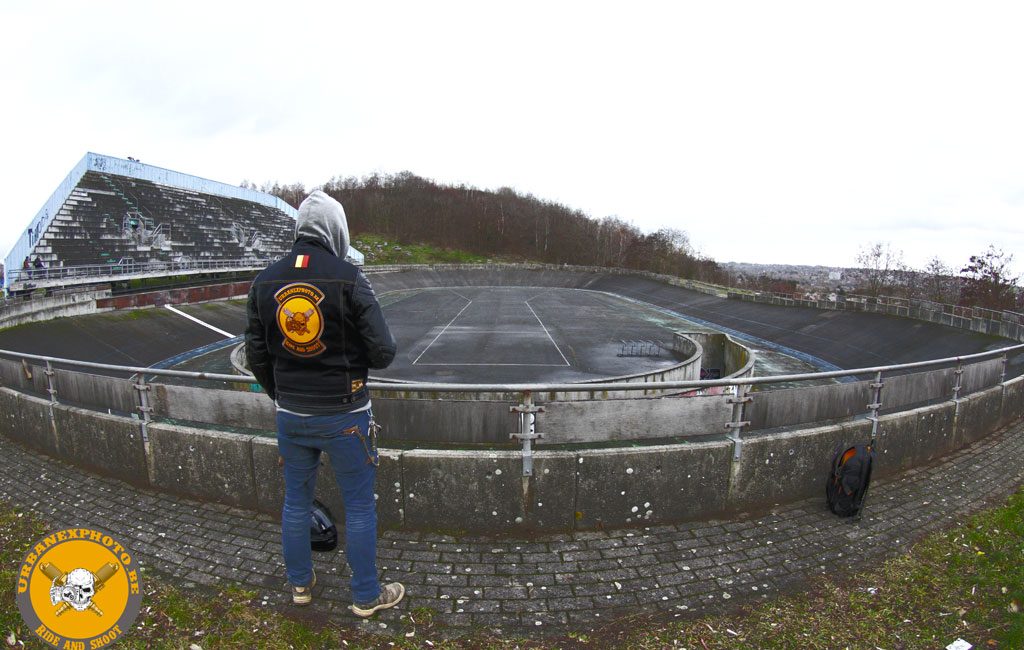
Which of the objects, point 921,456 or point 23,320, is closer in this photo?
point 921,456

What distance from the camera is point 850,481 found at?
4.32m

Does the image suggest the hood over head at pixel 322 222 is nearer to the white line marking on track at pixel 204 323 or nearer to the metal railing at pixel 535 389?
the metal railing at pixel 535 389

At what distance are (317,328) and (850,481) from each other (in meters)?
4.57

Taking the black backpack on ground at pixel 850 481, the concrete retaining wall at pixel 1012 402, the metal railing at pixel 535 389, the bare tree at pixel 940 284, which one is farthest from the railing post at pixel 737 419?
the bare tree at pixel 940 284

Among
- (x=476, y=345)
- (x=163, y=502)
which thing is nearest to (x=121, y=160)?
(x=476, y=345)

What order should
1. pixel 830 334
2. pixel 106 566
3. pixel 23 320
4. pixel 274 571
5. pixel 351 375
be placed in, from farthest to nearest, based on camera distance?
pixel 830 334 < pixel 23 320 < pixel 274 571 < pixel 351 375 < pixel 106 566

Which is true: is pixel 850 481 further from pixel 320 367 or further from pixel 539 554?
pixel 320 367

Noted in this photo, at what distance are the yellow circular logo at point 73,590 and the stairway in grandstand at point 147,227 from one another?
3109 centimetres

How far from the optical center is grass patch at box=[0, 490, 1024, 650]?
2.92 m

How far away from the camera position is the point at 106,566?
2645mm

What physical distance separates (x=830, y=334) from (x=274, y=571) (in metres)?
28.1

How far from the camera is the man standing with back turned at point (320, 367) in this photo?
287 centimetres

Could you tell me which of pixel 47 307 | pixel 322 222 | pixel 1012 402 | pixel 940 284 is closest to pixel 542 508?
pixel 322 222

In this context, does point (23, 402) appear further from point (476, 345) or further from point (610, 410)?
point (476, 345)
